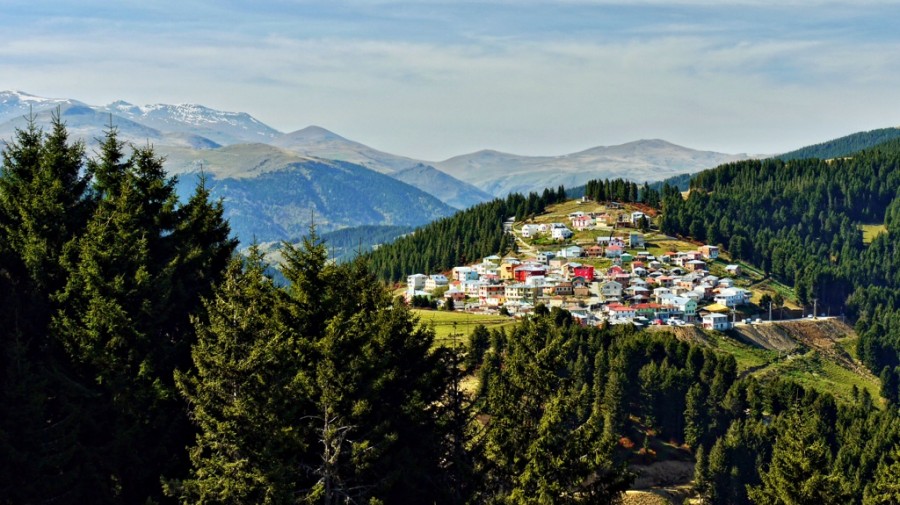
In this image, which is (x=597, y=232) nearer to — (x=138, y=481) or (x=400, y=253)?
(x=400, y=253)

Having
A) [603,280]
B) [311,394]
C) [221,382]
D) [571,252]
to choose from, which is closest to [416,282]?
[571,252]

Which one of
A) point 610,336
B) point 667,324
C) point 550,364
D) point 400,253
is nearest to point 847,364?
point 667,324

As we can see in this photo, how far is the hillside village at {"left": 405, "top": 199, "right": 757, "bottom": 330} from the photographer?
132 meters

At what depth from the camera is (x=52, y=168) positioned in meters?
34.3

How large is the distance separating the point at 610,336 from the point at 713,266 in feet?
270

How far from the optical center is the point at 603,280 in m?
146

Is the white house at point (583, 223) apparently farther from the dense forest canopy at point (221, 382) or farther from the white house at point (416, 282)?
the dense forest canopy at point (221, 382)

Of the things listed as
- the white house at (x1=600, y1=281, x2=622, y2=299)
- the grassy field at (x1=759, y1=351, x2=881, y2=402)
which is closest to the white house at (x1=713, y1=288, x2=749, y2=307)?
the grassy field at (x1=759, y1=351, x2=881, y2=402)

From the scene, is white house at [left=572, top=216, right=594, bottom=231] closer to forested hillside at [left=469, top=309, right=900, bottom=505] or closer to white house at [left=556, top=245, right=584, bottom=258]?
white house at [left=556, top=245, right=584, bottom=258]

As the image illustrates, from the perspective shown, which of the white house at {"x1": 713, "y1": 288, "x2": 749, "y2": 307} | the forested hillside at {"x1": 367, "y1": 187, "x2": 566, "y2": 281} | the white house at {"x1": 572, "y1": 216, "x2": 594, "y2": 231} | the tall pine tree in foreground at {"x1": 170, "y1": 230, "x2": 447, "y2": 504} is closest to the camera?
the tall pine tree in foreground at {"x1": 170, "y1": 230, "x2": 447, "y2": 504}

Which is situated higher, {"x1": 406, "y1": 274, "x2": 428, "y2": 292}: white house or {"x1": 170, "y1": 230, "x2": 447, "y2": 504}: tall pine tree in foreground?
{"x1": 170, "y1": 230, "x2": 447, "y2": 504}: tall pine tree in foreground

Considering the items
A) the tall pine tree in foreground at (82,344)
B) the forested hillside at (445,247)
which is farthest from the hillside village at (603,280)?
the tall pine tree in foreground at (82,344)

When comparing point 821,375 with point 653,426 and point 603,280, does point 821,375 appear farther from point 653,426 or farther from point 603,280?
point 653,426

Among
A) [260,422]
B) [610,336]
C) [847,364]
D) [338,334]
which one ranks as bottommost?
[847,364]
